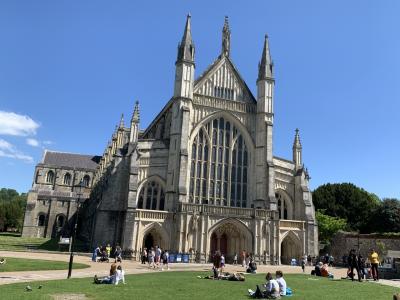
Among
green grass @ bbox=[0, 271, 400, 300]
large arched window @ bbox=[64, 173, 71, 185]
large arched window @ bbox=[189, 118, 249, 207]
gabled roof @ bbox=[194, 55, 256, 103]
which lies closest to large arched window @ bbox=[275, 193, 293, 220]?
large arched window @ bbox=[189, 118, 249, 207]

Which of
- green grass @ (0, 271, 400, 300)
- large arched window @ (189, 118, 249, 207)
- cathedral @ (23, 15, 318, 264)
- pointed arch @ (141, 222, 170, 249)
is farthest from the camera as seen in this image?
large arched window @ (189, 118, 249, 207)

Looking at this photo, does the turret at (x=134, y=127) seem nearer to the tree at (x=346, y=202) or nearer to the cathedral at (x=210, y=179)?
the cathedral at (x=210, y=179)

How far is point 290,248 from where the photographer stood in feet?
147

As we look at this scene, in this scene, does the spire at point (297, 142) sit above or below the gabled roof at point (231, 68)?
below

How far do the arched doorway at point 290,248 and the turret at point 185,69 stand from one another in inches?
777

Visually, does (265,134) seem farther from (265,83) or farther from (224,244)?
(224,244)

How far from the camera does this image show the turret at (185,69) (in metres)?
44.6

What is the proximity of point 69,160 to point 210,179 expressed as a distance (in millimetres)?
55179

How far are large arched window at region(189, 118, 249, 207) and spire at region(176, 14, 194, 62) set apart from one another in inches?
321

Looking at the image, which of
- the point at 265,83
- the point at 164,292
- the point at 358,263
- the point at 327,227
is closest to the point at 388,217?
the point at 327,227

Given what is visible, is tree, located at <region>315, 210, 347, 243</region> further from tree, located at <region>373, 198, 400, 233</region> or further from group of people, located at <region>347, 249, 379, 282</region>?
group of people, located at <region>347, 249, 379, 282</region>

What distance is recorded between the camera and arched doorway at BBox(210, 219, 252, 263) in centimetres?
4091

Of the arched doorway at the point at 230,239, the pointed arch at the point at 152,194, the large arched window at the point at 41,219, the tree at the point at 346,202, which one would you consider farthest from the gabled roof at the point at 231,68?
the large arched window at the point at 41,219

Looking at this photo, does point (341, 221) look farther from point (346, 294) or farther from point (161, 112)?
point (346, 294)
